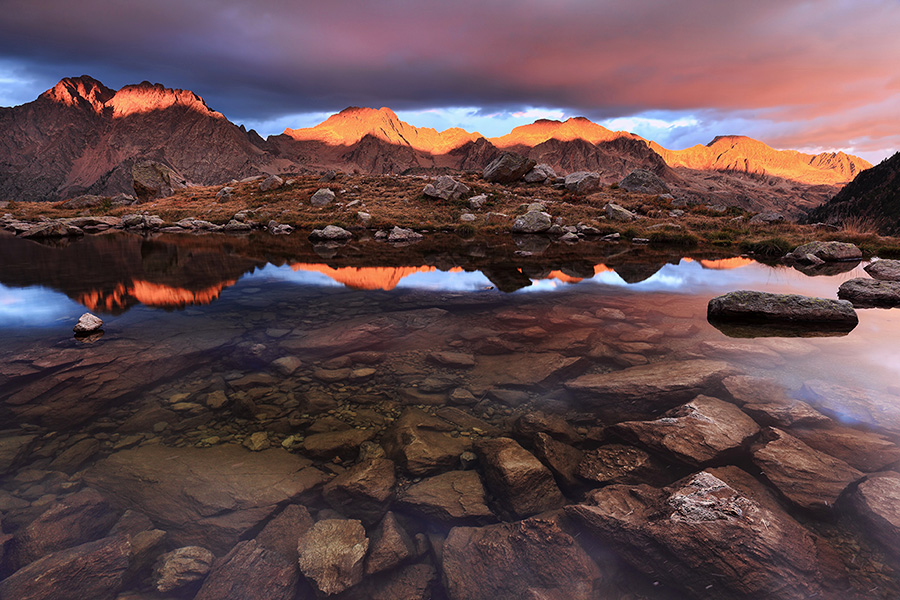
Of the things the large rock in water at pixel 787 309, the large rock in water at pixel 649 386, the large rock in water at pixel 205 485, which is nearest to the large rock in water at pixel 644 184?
the large rock in water at pixel 787 309

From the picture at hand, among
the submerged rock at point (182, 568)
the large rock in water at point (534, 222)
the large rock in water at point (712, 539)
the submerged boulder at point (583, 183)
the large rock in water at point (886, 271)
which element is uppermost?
the submerged boulder at point (583, 183)

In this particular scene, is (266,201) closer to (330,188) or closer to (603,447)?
(330,188)

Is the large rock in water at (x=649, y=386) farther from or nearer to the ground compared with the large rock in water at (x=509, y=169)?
nearer to the ground

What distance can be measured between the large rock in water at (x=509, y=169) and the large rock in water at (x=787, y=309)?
49048 mm

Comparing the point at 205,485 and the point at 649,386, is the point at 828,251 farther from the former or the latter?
the point at 205,485

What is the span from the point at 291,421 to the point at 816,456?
7012mm

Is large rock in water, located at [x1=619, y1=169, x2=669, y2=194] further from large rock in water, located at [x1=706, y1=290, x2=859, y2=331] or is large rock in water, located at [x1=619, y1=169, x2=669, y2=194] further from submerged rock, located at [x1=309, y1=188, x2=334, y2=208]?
large rock in water, located at [x1=706, y1=290, x2=859, y2=331]

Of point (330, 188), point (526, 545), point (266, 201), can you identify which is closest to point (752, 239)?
point (526, 545)

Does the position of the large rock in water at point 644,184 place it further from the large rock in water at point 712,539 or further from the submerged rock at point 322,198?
the large rock in water at point 712,539

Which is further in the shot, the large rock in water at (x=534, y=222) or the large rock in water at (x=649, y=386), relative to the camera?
the large rock in water at (x=534, y=222)

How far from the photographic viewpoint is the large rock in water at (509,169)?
55.5 m

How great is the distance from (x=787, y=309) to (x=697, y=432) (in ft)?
24.0

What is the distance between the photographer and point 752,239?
27.9 metres

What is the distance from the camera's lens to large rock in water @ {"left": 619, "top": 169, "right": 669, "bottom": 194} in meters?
57.1
